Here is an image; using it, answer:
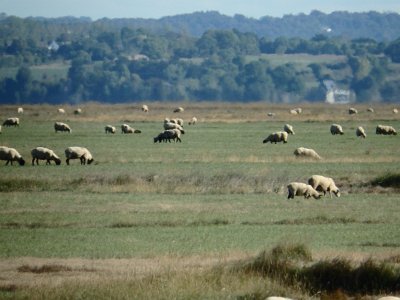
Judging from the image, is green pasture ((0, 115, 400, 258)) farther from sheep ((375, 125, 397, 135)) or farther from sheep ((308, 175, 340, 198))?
sheep ((375, 125, 397, 135))

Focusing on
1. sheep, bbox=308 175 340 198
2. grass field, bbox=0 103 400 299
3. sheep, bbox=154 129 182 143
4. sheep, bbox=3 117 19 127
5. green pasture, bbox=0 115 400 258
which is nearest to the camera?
grass field, bbox=0 103 400 299

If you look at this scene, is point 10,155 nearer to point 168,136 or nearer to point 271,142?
point 168,136

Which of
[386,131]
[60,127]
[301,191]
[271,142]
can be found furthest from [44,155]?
[386,131]

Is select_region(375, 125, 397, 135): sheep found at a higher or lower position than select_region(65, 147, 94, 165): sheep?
lower

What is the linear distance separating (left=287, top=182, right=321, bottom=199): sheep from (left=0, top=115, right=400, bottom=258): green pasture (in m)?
0.50

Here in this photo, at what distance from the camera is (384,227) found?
2702cm

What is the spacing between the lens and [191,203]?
31.5 metres

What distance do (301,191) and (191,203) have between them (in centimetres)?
412

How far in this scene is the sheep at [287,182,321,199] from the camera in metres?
32.9

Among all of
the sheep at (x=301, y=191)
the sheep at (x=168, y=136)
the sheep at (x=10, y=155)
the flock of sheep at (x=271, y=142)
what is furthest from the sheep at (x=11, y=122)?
the sheep at (x=301, y=191)

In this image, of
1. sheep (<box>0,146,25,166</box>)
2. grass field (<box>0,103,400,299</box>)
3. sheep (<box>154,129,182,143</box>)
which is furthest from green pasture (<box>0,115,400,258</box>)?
sheep (<box>154,129,182,143</box>)

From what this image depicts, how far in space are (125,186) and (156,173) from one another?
310 cm

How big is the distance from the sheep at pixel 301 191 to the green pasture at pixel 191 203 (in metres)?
0.50

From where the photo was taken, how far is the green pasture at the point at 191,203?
24.5 meters
